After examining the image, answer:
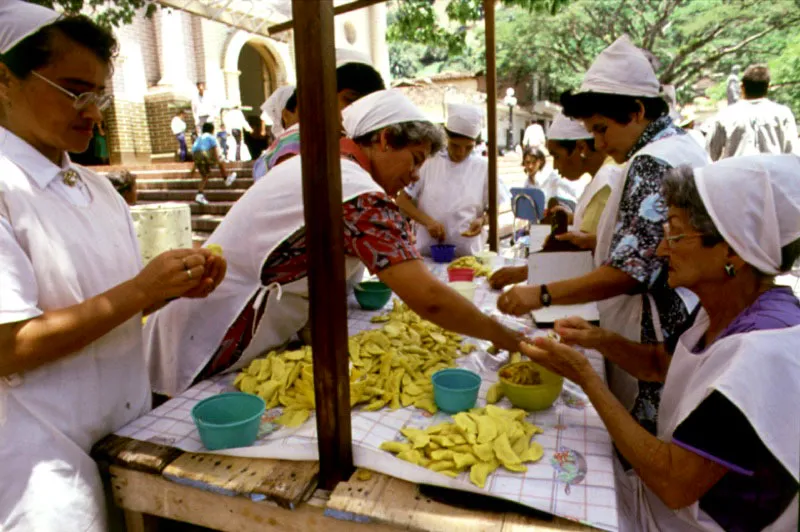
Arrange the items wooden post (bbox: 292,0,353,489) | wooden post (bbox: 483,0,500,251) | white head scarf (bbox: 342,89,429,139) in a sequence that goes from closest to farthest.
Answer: wooden post (bbox: 292,0,353,489), white head scarf (bbox: 342,89,429,139), wooden post (bbox: 483,0,500,251)

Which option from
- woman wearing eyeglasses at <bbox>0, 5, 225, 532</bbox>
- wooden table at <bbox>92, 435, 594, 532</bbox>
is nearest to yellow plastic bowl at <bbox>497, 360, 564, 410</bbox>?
wooden table at <bbox>92, 435, 594, 532</bbox>

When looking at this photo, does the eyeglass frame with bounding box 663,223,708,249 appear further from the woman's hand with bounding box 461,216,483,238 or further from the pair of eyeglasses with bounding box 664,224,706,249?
the woman's hand with bounding box 461,216,483,238

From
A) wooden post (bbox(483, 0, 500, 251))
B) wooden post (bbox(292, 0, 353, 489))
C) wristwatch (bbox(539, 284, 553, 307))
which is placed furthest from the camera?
wooden post (bbox(483, 0, 500, 251))

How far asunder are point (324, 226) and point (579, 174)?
3183 mm

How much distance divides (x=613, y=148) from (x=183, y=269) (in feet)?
6.53

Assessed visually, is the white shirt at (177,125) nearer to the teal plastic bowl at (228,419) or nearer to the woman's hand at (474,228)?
the woman's hand at (474,228)

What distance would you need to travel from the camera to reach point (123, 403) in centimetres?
170

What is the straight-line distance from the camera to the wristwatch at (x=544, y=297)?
2.30 metres

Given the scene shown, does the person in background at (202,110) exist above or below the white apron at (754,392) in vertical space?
above

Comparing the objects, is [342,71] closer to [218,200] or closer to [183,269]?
[183,269]

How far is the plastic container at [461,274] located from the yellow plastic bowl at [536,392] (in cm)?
137

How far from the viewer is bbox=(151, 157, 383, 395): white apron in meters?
2.00

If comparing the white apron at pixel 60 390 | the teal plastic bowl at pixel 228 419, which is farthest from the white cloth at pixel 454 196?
the white apron at pixel 60 390

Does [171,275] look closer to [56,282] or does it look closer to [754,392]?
[56,282]
